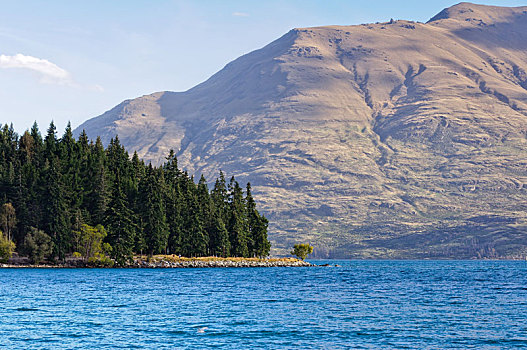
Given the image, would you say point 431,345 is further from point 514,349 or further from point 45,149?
point 45,149

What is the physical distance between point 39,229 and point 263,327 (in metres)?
121

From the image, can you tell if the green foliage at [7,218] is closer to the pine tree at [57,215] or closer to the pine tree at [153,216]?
the pine tree at [57,215]

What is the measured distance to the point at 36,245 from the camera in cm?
16000

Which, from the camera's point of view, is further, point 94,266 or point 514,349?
point 94,266

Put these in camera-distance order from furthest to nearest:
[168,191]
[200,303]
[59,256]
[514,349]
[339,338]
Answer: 1. [168,191]
2. [59,256]
3. [200,303]
4. [339,338]
5. [514,349]

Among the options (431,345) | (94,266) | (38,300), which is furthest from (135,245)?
(431,345)

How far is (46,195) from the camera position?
169 meters

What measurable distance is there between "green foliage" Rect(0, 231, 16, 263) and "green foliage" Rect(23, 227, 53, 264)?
308cm

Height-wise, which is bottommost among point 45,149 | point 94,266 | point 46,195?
point 94,266

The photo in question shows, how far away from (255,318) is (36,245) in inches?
4251

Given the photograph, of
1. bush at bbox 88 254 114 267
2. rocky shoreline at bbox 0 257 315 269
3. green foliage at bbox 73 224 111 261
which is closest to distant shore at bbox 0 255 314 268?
rocky shoreline at bbox 0 257 315 269

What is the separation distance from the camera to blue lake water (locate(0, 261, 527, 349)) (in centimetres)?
5156

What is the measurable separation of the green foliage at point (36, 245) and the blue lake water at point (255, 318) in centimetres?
6104

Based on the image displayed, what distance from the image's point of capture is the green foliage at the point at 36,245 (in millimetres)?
159500
